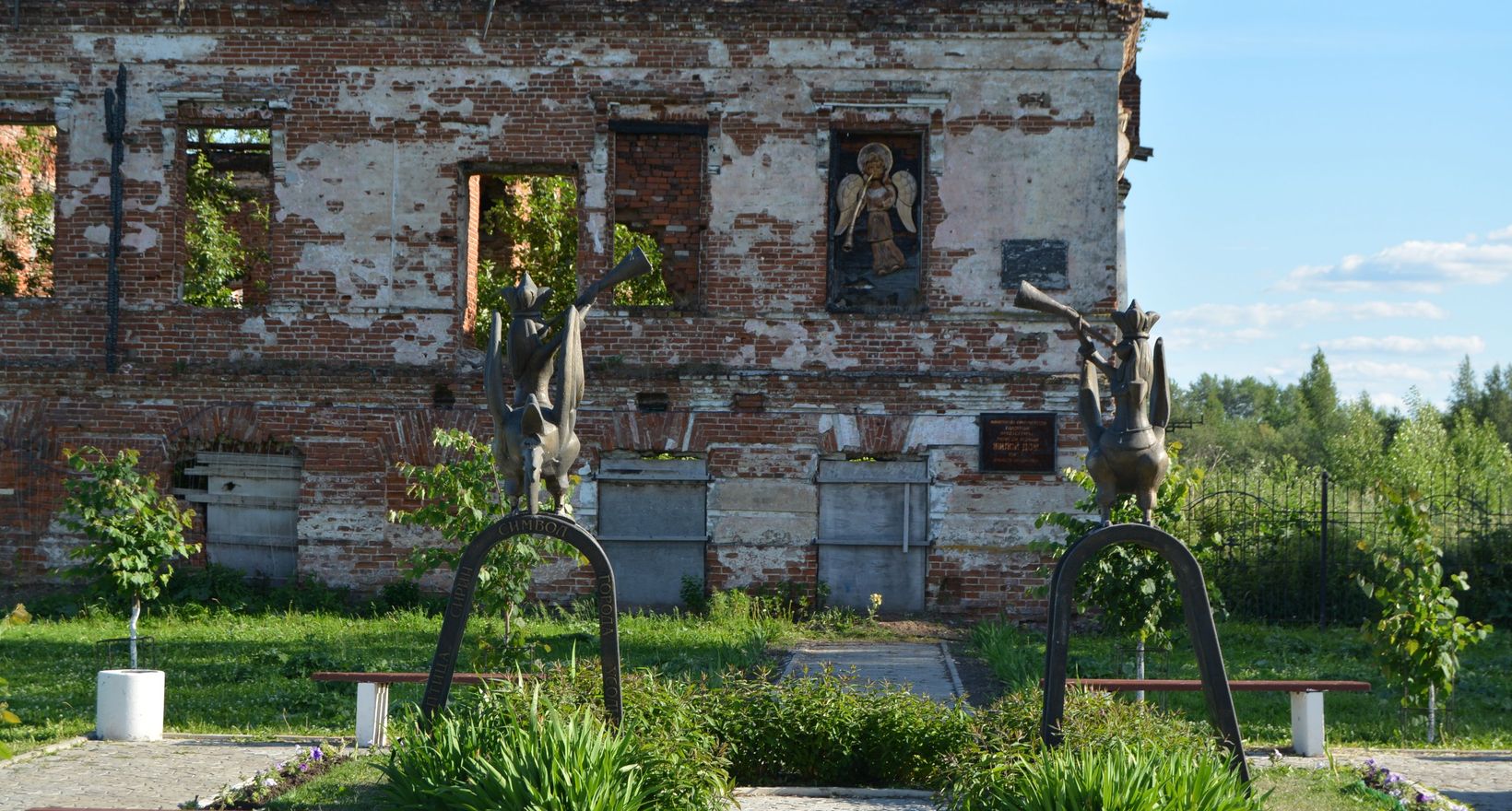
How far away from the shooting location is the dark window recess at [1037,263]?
17562 millimetres

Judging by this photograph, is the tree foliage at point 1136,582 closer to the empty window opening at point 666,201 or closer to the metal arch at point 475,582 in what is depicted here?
the metal arch at point 475,582

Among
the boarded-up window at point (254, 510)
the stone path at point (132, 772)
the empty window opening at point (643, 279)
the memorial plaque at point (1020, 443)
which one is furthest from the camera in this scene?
the empty window opening at point (643, 279)

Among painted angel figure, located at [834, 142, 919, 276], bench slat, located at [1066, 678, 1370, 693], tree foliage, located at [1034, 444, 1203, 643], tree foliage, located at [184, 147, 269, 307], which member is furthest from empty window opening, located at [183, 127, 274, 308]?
bench slat, located at [1066, 678, 1370, 693]

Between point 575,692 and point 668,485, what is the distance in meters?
9.58

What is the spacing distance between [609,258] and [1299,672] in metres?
8.66

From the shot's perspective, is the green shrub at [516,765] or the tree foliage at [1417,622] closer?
the green shrub at [516,765]

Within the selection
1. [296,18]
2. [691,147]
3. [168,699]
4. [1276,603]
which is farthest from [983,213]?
[168,699]

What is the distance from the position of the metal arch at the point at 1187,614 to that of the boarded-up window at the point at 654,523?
396 inches

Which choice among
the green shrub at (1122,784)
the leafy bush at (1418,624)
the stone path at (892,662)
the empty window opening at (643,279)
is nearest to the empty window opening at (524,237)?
the empty window opening at (643,279)

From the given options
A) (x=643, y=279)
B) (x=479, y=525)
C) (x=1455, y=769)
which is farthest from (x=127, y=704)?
(x=643, y=279)

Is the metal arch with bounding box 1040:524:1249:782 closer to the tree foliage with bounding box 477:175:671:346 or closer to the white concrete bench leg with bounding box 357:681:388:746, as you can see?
the white concrete bench leg with bounding box 357:681:388:746

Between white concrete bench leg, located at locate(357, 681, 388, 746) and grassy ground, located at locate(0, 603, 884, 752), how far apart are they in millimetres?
888

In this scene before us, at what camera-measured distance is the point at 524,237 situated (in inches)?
894

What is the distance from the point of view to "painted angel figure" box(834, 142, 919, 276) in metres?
17.9
